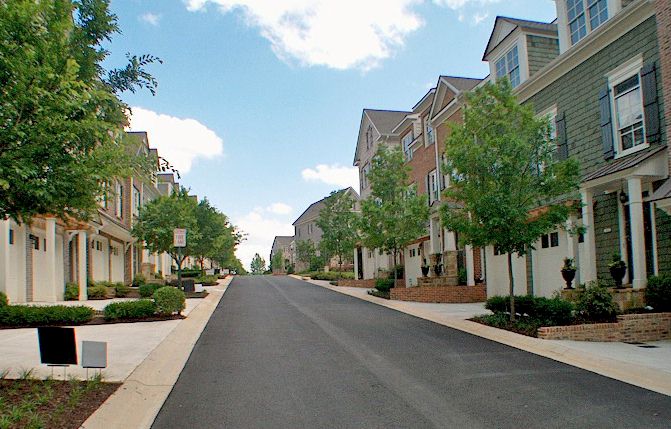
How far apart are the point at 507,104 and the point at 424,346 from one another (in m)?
6.56

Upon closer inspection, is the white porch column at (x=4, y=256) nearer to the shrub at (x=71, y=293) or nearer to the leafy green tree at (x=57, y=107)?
the shrub at (x=71, y=293)

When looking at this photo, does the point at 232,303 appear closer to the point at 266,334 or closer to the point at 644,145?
the point at 266,334

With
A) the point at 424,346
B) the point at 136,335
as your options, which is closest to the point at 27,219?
the point at 136,335

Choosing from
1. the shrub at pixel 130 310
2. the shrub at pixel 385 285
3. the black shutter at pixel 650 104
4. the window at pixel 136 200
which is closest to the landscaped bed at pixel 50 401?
the shrub at pixel 130 310

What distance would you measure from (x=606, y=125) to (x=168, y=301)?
1310 centimetres

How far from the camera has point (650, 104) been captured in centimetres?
1378

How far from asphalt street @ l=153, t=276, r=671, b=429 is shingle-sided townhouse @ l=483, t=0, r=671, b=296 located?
499cm

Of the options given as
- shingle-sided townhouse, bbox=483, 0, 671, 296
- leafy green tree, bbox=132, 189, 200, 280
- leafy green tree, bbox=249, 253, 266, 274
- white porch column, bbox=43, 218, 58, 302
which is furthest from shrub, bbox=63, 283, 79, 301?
leafy green tree, bbox=249, 253, 266, 274

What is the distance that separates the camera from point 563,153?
57.0 feet

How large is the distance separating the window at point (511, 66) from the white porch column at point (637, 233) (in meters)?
8.13

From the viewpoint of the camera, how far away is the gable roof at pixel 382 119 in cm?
4131

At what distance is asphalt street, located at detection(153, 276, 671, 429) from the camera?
251 inches

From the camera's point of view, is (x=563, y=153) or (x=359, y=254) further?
(x=359, y=254)

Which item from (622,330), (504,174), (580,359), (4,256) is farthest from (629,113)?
(4,256)
